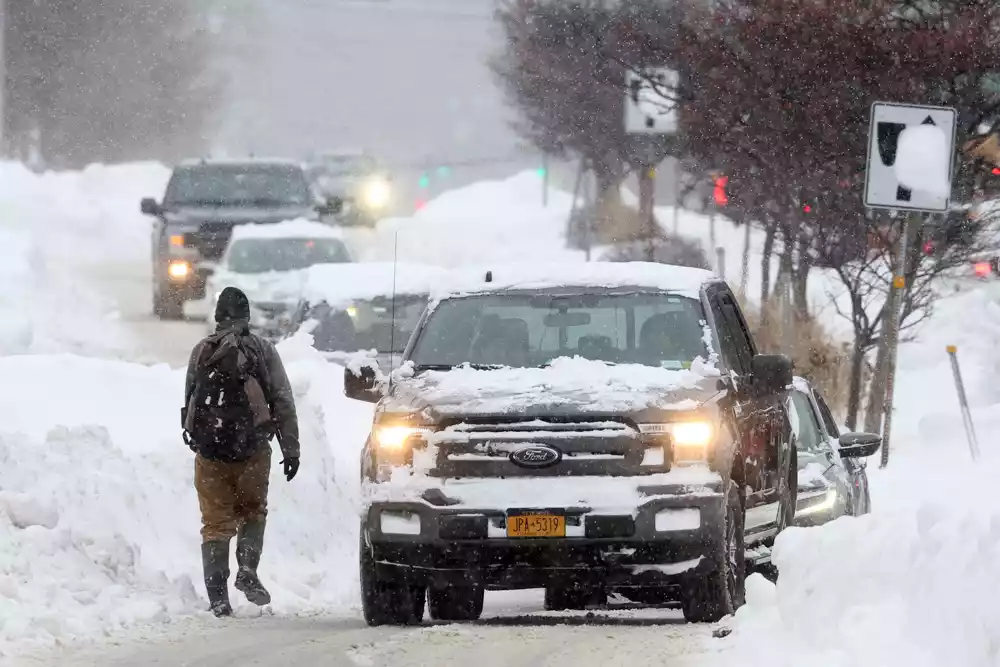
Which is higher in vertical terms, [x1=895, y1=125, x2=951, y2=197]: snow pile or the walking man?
[x1=895, y1=125, x2=951, y2=197]: snow pile

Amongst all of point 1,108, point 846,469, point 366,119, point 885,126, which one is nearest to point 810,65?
point 885,126

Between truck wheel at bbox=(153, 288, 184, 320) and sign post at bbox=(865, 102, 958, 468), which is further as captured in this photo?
truck wheel at bbox=(153, 288, 184, 320)

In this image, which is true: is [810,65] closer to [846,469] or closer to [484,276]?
[846,469]

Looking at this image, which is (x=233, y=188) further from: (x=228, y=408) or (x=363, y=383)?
(x=363, y=383)

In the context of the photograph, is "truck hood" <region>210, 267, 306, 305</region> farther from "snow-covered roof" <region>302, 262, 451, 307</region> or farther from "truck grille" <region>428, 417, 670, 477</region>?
"truck grille" <region>428, 417, 670, 477</region>

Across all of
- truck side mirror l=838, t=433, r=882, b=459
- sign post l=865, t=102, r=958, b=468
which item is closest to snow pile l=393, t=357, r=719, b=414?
truck side mirror l=838, t=433, r=882, b=459

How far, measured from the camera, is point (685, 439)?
9.70 m

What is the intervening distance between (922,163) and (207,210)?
13.7 meters

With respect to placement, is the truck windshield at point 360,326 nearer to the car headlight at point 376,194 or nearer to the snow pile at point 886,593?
the snow pile at point 886,593

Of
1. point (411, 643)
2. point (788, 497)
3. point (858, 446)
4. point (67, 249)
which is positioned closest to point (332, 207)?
point (858, 446)

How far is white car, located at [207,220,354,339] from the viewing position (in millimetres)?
24578

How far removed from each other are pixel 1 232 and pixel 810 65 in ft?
78.0

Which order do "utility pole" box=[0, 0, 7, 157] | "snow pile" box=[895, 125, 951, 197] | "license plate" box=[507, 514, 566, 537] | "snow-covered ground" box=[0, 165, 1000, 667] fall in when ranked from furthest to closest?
"utility pole" box=[0, 0, 7, 157]
"snow pile" box=[895, 125, 951, 197]
"license plate" box=[507, 514, 566, 537]
"snow-covered ground" box=[0, 165, 1000, 667]

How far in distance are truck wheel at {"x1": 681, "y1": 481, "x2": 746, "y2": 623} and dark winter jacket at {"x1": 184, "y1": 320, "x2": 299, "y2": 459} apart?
2216mm
